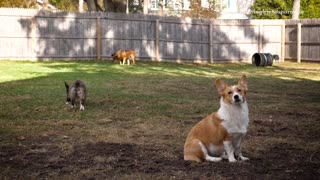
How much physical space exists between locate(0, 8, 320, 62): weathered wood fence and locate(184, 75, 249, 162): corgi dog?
22.3 metres

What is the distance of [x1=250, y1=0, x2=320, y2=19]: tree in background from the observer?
43566mm

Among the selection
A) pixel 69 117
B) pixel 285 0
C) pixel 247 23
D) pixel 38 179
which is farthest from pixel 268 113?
pixel 285 0

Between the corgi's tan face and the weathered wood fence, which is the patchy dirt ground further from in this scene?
the weathered wood fence

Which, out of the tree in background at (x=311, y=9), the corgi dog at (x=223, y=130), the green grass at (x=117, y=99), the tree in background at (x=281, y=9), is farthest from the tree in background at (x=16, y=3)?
the corgi dog at (x=223, y=130)

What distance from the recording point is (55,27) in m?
27.4

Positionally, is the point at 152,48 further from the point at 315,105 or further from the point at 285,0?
the point at 285,0

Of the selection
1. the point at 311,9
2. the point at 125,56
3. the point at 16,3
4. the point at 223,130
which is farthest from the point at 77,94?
the point at 16,3

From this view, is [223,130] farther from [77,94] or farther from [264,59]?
[264,59]

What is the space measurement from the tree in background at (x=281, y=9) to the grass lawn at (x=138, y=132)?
30.4 m

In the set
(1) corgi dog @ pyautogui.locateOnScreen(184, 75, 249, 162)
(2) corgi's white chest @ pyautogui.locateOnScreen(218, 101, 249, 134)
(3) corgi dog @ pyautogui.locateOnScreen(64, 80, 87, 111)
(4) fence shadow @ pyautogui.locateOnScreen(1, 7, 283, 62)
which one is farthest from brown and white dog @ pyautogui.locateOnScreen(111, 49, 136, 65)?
(2) corgi's white chest @ pyautogui.locateOnScreen(218, 101, 249, 134)

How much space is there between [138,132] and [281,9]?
4146cm

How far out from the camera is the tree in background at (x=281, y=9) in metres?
43.6

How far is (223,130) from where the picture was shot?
5801mm

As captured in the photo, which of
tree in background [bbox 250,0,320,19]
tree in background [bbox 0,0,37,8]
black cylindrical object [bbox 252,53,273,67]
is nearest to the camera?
black cylindrical object [bbox 252,53,273,67]
